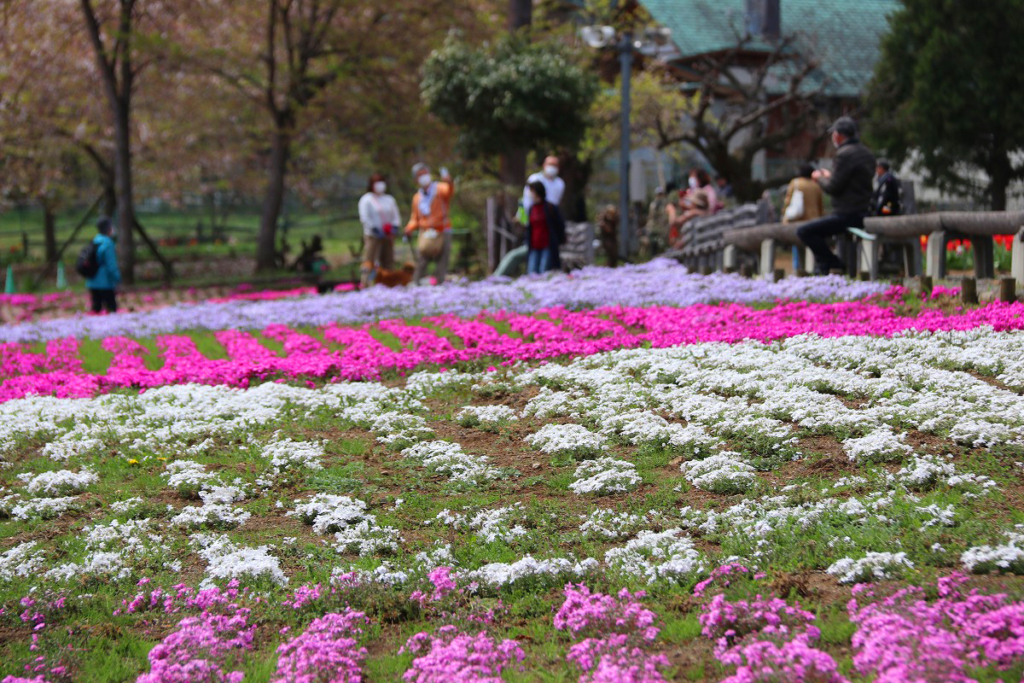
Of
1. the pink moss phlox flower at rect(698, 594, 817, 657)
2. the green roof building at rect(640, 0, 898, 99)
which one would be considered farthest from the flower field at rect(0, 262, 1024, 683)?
the green roof building at rect(640, 0, 898, 99)

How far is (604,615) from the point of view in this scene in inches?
190

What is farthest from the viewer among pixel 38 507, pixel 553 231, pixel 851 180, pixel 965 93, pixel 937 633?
pixel 965 93

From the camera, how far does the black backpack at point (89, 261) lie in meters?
18.1

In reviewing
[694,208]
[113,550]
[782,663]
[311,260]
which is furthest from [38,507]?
[311,260]

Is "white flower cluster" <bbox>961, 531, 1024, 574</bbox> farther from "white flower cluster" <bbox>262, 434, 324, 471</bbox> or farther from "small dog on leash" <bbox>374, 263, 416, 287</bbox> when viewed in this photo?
"small dog on leash" <bbox>374, 263, 416, 287</bbox>

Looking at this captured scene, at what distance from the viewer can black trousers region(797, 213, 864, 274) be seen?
551 inches

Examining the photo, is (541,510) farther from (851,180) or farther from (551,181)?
(551,181)

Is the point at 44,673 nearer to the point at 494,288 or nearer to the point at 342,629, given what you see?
the point at 342,629

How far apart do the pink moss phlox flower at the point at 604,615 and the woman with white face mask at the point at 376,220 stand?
15.0 m

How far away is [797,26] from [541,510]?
42216 mm

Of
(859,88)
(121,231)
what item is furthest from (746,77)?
(121,231)

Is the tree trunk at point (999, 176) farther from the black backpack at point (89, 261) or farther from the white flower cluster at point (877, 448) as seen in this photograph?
the white flower cluster at point (877, 448)

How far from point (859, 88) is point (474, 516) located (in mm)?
38989

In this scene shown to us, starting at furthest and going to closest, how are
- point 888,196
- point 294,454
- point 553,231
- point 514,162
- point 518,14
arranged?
point 518,14
point 514,162
point 553,231
point 888,196
point 294,454
